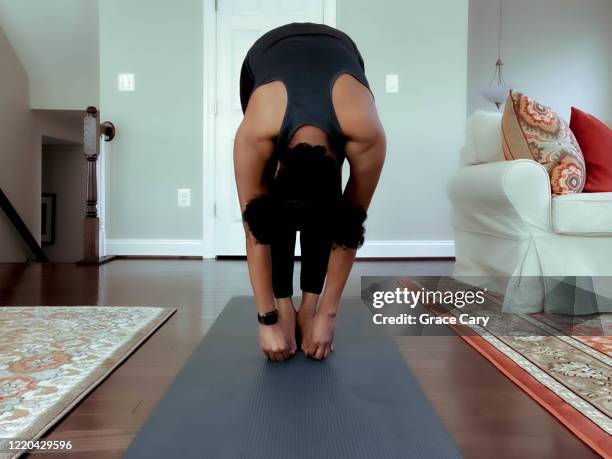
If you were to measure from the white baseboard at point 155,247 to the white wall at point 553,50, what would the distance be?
3504 millimetres

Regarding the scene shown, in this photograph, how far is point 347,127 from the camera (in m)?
1.06

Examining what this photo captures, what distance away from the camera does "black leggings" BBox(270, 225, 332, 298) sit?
129 cm

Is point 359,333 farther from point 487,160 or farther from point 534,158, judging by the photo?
point 487,160

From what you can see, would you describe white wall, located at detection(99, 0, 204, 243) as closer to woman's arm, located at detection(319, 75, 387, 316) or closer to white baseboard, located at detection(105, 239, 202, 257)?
white baseboard, located at detection(105, 239, 202, 257)

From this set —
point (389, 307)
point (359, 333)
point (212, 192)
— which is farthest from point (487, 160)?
point (212, 192)

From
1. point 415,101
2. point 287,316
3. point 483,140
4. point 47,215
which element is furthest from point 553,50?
point 47,215

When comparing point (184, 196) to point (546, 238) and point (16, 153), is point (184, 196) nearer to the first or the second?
point (16, 153)

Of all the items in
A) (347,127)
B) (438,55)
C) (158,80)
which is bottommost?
(347,127)

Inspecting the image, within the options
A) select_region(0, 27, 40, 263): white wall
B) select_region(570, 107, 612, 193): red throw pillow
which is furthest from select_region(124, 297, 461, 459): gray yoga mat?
select_region(0, 27, 40, 263): white wall

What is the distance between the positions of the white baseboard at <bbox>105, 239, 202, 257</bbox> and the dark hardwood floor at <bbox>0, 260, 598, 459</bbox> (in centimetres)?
118

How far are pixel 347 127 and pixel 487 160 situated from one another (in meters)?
1.46

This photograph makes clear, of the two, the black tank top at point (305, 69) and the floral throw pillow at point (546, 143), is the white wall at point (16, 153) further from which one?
the floral throw pillow at point (546, 143)

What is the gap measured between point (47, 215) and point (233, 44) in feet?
12.5

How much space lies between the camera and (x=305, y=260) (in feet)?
4.44
